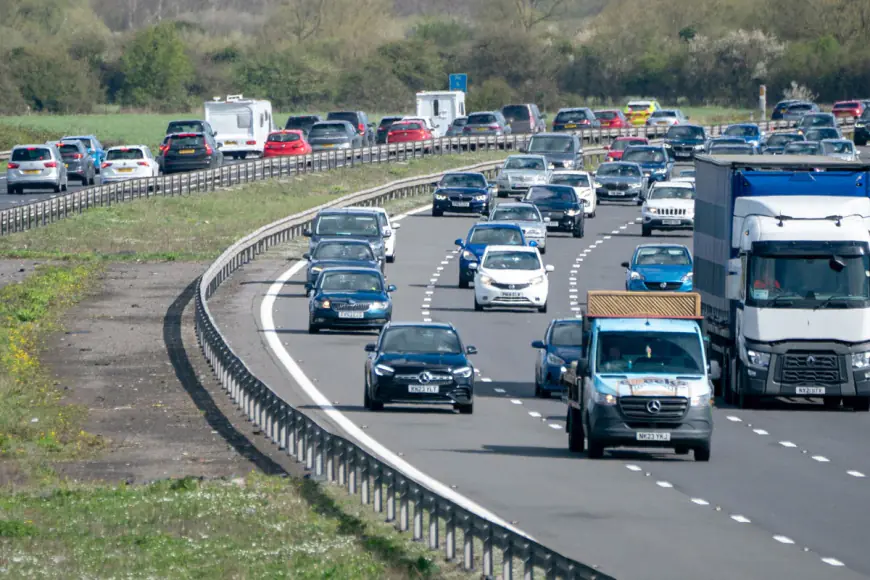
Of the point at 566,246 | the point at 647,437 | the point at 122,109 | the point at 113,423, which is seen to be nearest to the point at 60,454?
the point at 113,423

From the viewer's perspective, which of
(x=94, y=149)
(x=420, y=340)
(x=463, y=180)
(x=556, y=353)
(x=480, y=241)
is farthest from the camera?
(x=94, y=149)

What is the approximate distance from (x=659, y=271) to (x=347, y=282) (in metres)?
7.94

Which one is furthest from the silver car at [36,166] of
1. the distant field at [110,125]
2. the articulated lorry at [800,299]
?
the articulated lorry at [800,299]

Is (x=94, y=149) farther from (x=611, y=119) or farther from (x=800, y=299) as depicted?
(x=800, y=299)

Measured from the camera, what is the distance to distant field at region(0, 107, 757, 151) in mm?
99125

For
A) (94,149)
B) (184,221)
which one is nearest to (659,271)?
(184,221)

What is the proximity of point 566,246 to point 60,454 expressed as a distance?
3448 cm

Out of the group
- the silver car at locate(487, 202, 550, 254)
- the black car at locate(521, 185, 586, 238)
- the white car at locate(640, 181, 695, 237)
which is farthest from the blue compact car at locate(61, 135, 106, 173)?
the white car at locate(640, 181, 695, 237)

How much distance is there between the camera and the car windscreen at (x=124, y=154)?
237ft

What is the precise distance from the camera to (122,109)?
476ft

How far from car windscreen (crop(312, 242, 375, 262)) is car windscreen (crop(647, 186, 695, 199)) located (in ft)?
55.9

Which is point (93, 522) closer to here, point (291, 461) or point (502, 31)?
point (291, 461)

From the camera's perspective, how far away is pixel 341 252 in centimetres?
4528

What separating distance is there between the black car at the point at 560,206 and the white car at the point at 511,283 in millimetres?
16298
